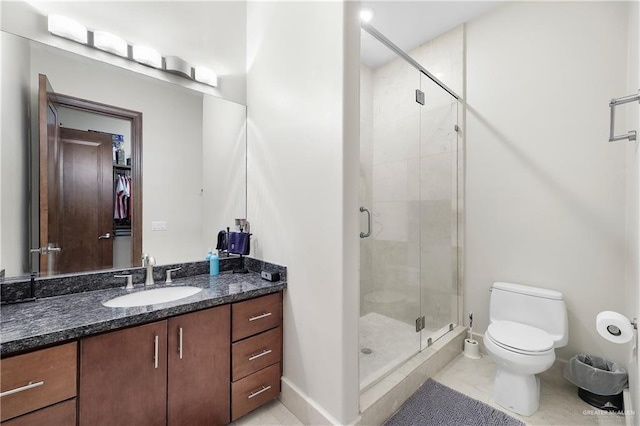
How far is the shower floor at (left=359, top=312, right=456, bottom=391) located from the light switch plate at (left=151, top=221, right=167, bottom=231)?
154 cm

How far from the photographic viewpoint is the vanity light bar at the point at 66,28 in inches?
53.0

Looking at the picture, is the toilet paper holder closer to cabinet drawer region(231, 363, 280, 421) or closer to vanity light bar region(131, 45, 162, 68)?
cabinet drawer region(231, 363, 280, 421)

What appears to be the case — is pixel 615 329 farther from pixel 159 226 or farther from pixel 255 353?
pixel 159 226

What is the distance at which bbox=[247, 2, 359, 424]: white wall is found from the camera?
133 centimetres

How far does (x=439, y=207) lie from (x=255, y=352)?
1959 millimetres

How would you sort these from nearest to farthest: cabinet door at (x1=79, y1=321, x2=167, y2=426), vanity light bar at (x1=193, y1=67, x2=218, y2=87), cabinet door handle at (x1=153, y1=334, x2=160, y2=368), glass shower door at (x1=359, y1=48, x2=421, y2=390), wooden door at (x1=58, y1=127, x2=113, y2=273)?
cabinet door at (x1=79, y1=321, x2=167, y2=426) < cabinet door handle at (x1=153, y1=334, x2=160, y2=368) < wooden door at (x1=58, y1=127, x2=113, y2=273) < vanity light bar at (x1=193, y1=67, x2=218, y2=87) < glass shower door at (x1=359, y1=48, x2=421, y2=390)

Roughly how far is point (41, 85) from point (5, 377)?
4.44 feet

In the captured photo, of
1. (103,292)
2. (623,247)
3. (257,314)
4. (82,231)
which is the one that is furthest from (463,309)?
(82,231)

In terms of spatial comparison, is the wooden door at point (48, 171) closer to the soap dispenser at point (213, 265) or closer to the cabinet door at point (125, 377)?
the cabinet door at point (125, 377)

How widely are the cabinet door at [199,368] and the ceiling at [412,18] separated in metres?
2.20

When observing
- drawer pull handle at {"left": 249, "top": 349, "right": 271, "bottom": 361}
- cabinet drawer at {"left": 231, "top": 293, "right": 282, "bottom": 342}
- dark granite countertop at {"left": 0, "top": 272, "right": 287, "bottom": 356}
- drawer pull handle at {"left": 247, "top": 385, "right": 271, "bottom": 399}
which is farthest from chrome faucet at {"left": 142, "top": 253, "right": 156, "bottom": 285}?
drawer pull handle at {"left": 247, "top": 385, "right": 271, "bottom": 399}

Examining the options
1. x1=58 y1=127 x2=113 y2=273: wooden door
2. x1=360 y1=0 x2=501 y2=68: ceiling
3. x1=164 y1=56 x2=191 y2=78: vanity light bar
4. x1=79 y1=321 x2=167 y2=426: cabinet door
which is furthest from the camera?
x1=360 y1=0 x2=501 y2=68: ceiling

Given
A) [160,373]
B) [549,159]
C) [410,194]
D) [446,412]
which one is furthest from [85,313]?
[549,159]

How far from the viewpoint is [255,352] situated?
5.10ft
